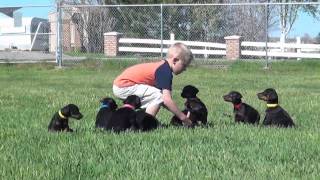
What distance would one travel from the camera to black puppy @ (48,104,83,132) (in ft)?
24.6

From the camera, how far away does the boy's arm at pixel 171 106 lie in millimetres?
7906

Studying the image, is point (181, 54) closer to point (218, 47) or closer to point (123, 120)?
point (123, 120)

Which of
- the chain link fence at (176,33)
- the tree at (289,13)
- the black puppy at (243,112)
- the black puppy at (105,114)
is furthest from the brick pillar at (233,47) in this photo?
the black puppy at (105,114)

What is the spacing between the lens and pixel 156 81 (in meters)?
8.34

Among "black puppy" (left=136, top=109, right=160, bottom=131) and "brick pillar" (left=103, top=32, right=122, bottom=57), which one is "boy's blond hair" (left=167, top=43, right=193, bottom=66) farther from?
"brick pillar" (left=103, top=32, right=122, bottom=57)

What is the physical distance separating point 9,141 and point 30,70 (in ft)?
61.7

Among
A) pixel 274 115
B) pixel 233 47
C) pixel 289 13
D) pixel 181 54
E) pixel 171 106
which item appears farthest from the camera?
pixel 289 13

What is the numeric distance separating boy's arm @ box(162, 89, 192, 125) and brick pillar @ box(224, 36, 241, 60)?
20.7 metres

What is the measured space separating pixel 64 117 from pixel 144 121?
949 millimetres

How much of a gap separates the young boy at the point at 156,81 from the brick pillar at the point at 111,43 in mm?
21320

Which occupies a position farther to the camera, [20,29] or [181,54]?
[20,29]

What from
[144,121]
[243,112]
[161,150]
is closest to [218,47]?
[243,112]

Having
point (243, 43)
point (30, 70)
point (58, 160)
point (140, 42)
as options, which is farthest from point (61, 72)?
point (58, 160)

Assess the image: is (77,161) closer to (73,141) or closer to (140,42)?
(73,141)
